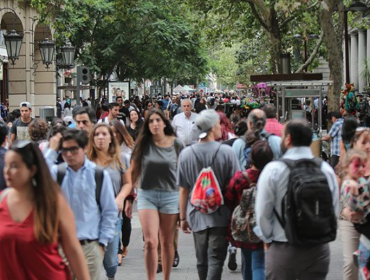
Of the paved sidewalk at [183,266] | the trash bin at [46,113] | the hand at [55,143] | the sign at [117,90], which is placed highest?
the sign at [117,90]

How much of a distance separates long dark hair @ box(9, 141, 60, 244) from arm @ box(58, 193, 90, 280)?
58 millimetres

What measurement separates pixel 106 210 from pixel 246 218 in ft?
4.26

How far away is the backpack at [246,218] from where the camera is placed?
6797 mm

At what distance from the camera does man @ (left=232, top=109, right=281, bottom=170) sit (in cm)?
827

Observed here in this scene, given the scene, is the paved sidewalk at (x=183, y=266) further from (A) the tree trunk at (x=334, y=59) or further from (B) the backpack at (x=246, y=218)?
(A) the tree trunk at (x=334, y=59)

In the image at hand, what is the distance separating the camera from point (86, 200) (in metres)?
6.12

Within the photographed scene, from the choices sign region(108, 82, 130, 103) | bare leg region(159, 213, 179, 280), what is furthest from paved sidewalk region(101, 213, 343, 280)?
sign region(108, 82, 130, 103)

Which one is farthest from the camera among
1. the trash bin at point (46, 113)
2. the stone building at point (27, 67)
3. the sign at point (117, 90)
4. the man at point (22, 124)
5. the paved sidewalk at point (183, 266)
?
the sign at point (117, 90)

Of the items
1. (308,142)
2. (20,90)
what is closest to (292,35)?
(20,90)

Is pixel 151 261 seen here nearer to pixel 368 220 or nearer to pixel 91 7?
pixel 368 220

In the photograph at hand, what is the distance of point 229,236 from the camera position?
724cm

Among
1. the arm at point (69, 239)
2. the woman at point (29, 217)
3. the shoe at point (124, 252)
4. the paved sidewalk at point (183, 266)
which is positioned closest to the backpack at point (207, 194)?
the paved sidewalk at point (183, 266)

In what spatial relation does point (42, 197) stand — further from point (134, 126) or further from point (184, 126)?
point (134, 126)

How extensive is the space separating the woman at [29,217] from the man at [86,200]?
1.48 m
